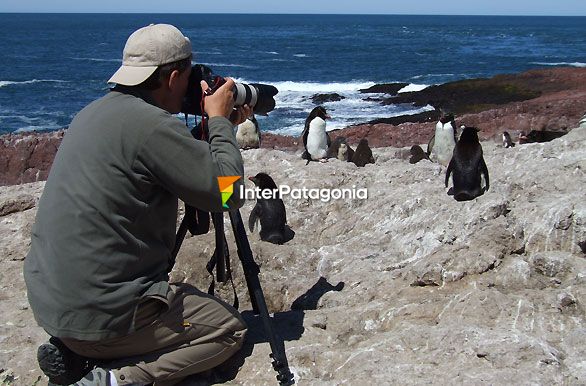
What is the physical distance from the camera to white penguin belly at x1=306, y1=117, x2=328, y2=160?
41.2 ft

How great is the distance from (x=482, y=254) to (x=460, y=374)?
178 cm

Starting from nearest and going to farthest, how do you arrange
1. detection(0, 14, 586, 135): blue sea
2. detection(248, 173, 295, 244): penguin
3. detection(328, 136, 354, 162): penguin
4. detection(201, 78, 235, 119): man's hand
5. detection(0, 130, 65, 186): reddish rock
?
detection(201, 78, 235, 119): man's hand
detection(248, 173, 295, 244): penguin
detection(328, 136, 354, 162): penguin
detection(0, 130, 65, 186): reddish rock
detection(0, 14, 586, 135): blue sea

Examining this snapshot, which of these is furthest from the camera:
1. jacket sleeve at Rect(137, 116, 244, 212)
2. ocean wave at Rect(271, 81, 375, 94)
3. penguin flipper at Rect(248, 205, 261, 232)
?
ocean wave at Rect(271, 81, 375, 94)

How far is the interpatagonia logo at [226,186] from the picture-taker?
298cm

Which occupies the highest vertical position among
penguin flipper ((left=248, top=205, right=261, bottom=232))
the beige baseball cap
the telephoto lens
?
the beige baseball cap

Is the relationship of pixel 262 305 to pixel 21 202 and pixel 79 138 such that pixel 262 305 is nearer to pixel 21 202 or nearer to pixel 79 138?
pixel 79 138

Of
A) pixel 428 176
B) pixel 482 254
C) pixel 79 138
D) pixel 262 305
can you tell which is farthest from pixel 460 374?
pixel 428 176

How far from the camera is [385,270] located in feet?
18.4

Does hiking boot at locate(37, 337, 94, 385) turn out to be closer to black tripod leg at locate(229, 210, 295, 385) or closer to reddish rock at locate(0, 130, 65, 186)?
black tripod leg at locate(229, 210, 295, 385)

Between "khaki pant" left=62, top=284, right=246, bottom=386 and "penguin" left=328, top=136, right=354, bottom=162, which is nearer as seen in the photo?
"khaki pant" left=62, top=284, right=246, bottom=386

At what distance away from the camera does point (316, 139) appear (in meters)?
12.6

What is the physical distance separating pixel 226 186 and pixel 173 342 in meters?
0.91

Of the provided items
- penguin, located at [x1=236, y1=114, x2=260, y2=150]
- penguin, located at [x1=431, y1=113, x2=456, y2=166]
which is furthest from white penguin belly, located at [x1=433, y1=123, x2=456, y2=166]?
penguin, located at [x1=236, y1=114, x2=260, y2=150]

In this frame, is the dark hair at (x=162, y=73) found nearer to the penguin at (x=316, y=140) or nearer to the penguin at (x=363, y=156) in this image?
the penguin at (x=363, y=156)
